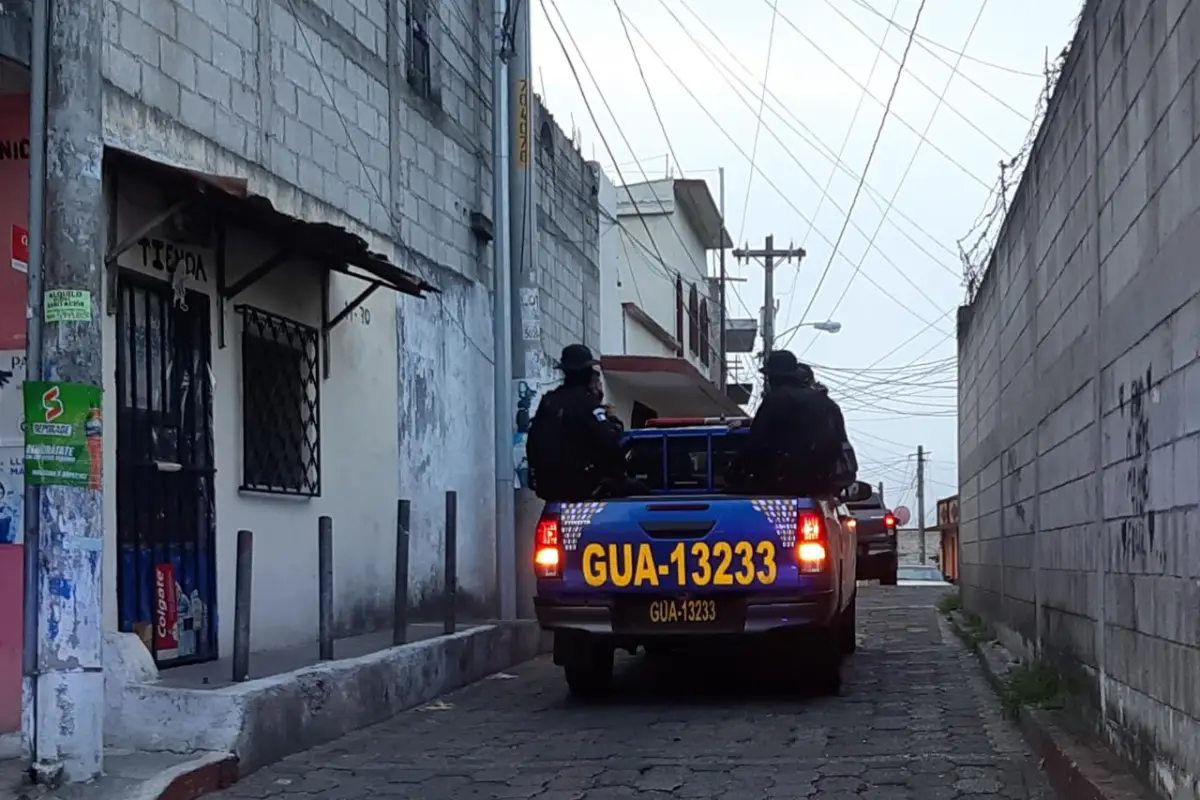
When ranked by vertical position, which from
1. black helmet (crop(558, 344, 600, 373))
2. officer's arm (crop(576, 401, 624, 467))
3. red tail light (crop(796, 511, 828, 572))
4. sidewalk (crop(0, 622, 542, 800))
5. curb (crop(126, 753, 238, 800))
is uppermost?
black helmet (crop(558, 344, 600, 373))

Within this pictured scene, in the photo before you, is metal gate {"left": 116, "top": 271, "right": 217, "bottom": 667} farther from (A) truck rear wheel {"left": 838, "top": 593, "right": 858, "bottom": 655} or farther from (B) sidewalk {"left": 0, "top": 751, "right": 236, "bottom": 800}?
(A) truck rear wheel {"left": 838, "top": 593, "right": 858, "bottom": 655}

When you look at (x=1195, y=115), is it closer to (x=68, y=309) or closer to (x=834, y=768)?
(x=834, y=768)

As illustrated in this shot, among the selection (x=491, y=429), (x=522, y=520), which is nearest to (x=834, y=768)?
(x=522, y=520)

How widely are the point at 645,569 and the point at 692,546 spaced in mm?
322

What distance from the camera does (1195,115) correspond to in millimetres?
4520

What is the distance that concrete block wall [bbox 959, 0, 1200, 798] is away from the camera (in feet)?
15.2

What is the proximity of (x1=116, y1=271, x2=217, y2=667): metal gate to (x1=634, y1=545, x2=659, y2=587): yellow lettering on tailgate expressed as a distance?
2.59m

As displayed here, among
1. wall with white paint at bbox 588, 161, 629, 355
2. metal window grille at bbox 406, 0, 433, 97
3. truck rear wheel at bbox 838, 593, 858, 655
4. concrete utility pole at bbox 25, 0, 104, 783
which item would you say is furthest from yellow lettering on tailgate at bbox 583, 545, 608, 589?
wall with white paint at bbox 588, 161, 629, 355

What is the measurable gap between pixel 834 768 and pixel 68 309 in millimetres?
4075

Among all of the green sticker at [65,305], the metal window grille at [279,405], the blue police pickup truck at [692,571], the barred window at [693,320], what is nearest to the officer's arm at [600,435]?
the blue police pickup truck at [692,571]

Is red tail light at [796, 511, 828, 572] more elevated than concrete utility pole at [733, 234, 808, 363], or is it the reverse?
concrete utility pole at [733, 234, 808, 363]

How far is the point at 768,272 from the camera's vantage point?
41781 millimetres

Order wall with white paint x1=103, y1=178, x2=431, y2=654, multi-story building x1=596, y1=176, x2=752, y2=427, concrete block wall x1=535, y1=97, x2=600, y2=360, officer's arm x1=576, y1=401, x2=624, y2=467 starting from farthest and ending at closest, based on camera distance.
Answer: multi-story building x1=596, y1=176, x2=752, y2=427, concrete block wall x1=535, y1=97, x2=600, y2=360, officer's arm x1=576, y1=401, x2=624, y2=467, wall with white paint x1=103, y1=178, x2=431, y2=654

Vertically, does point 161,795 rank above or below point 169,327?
below
